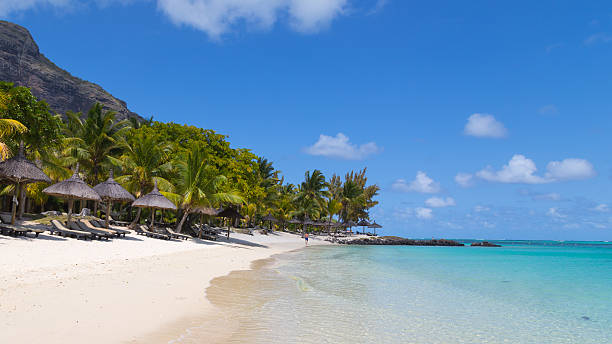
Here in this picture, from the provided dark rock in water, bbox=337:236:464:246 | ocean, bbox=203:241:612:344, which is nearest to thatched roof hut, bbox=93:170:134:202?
ocean, bbox=203:241:612:344

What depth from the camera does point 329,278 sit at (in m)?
12.7

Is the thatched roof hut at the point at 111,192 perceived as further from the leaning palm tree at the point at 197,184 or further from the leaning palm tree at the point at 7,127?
the leaning palm tree at the point at 7,127

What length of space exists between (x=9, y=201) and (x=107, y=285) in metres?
24.4

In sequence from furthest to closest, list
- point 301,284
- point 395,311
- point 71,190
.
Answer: point 71,190 < point 301,284 < point 395,311

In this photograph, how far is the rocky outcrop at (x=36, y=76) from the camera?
72.8 metres

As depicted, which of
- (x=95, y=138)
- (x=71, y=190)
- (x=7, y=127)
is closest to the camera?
(x=7, y=127)

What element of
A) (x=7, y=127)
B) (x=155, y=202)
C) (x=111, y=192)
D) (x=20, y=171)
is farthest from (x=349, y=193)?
(x=7, y=127)

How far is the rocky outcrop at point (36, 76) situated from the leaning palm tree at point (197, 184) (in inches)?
2453

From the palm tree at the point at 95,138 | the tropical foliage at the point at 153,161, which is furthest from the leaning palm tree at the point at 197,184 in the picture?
the palm tree at the point at 95,138

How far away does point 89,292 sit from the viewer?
6.71 m

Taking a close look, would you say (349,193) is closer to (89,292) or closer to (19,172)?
(19,172)

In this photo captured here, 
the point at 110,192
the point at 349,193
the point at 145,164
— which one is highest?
the point at 349,193

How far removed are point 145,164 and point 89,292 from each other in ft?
57.5

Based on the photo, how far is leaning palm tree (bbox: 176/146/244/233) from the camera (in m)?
22.2
